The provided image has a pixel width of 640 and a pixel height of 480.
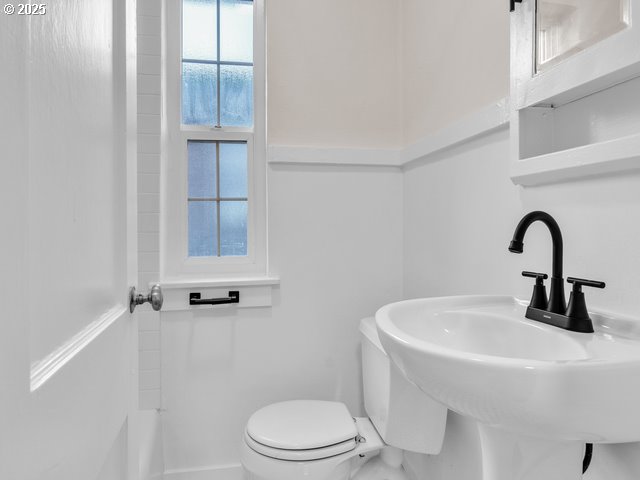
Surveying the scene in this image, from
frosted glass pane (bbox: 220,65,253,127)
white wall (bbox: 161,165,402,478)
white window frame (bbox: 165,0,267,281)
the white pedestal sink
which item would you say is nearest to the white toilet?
white wall (bbox: 161,165,402,478)

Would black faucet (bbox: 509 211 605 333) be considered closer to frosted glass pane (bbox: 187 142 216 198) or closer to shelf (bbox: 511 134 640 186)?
shelf (bbox: 511 134 640 186)

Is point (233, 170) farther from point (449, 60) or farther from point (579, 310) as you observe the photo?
point (579, 310)

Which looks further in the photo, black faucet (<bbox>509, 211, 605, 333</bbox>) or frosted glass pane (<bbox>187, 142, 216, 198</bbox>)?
frosted glass pane (<bbox>187, 142, 216, 198</bbox>)

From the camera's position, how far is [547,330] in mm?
839

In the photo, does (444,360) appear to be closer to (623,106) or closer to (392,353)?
(392,353)

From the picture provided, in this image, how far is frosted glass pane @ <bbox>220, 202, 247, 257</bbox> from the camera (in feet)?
6.25

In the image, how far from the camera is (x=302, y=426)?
4.75 ft

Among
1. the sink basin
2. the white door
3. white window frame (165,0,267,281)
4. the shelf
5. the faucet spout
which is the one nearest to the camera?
the white door

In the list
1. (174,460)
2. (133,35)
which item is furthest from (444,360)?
(174,460)

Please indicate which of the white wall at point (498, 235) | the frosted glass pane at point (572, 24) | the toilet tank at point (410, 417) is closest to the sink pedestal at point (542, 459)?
the white wall at point (498, 235)

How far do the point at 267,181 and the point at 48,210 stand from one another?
56.1 inches

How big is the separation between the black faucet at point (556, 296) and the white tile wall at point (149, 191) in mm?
1380

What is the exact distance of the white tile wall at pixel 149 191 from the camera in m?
1.71

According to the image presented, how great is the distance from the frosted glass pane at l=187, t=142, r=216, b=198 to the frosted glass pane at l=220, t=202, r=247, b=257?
10 cm
